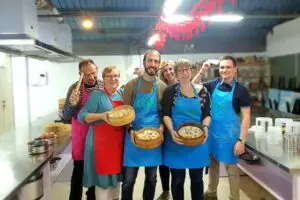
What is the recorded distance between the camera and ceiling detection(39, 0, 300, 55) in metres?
6.39

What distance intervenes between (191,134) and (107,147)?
2.17 ft

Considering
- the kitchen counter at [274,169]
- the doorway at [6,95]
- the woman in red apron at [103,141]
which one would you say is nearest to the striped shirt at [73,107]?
the woman in red apron at [103,141]

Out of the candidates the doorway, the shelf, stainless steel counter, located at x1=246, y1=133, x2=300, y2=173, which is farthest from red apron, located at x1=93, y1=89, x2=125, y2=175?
the doorway

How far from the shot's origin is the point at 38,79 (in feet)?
22.8

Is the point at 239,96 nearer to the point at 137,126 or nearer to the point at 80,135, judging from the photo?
the point at 137,126

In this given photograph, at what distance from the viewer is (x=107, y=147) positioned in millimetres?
2580

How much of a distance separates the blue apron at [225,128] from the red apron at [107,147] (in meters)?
0.87

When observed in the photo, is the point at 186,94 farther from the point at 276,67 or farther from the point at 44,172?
the point at 276,67

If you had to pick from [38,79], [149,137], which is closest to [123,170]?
[149,137]

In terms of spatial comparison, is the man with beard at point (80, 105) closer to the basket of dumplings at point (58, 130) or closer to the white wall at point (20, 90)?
the basket of dumplings at point (58, 130)

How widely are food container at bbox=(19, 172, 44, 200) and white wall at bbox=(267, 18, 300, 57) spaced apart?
6866 mm

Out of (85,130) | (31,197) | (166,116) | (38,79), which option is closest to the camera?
(31,197)

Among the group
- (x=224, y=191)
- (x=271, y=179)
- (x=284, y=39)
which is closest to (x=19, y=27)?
(x=224, y=191)

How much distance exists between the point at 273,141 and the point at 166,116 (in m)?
1.09
